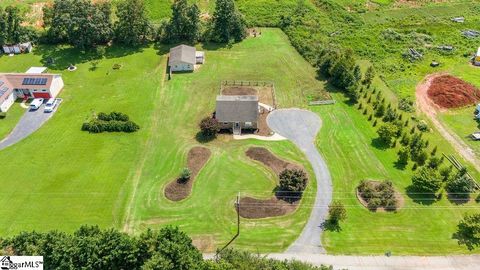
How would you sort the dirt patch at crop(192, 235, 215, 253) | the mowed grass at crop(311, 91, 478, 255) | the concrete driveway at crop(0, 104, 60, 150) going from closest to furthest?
the dirt patch at crop(192, 235, 215, 253) → the mowed grass at crop(311, 91, 478, 255) → the concrete driveway at crop(0, 104, 60, 150)

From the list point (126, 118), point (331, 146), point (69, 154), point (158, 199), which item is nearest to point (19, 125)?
point (69, 154)

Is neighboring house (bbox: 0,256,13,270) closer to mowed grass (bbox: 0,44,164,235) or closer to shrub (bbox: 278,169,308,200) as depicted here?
mowed grass (bbox: 0,44,164,235)

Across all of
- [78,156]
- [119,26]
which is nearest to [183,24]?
[119,26]

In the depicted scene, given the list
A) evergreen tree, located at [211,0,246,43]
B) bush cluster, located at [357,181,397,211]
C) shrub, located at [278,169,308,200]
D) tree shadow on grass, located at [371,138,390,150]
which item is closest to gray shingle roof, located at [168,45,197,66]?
evergreen tree, located at [211,0,246,43]

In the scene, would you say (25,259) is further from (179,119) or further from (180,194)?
(179,119)

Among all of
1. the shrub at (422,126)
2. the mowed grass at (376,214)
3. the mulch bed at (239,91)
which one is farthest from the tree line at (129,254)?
the mulch bed at (239,91)

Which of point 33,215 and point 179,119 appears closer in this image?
point 33,215
